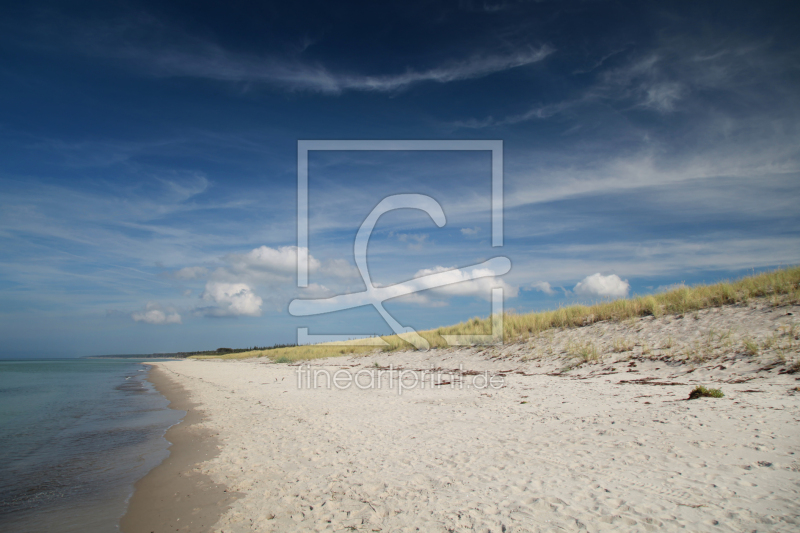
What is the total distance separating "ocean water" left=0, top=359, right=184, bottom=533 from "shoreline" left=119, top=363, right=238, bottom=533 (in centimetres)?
19

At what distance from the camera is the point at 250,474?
5488 millimetres

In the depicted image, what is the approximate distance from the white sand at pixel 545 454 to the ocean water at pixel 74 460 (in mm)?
1323

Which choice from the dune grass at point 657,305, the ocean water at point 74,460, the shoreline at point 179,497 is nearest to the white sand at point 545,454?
the shoreline at point 179,497

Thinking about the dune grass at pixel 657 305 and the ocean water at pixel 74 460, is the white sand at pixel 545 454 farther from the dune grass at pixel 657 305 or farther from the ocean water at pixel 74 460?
the dune grass at pixel 657 305

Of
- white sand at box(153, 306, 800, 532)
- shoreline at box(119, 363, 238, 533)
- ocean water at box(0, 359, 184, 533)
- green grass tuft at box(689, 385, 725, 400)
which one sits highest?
green grass tuft at box(689, 385, 725, 400)

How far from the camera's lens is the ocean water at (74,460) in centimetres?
473

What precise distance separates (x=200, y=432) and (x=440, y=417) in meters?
5.25

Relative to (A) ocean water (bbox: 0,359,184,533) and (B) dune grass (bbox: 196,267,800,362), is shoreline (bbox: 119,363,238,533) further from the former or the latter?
(B) dune grass (bbox: 196,267,800,362)

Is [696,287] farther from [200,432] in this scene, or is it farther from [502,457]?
[200,432]

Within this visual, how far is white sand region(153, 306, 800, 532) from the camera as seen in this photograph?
12.0 feet

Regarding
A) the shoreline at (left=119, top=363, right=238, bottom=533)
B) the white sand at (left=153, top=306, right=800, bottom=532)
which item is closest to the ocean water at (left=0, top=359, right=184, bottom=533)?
the shoreline at (left=119, top=363, right=238, bottom=533)

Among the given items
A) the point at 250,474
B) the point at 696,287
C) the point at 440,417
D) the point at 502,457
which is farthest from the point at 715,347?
the point at 250,474

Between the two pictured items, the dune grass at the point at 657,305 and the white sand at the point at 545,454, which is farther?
the dune grass at the point at 657,305

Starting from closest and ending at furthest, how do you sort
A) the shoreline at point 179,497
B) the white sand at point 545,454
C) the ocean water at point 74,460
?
the white sand at point 545,454
the shoreline at point 179,497
the ocean water at point 74,460
